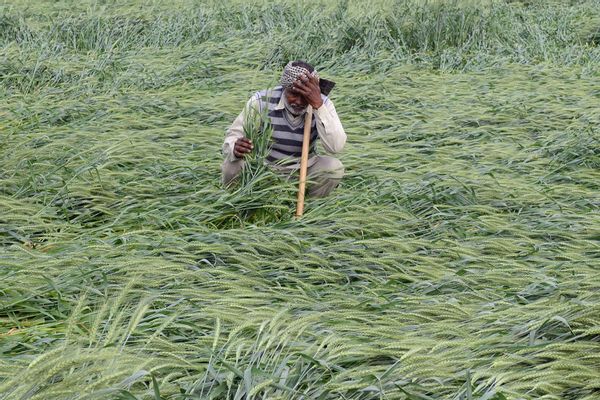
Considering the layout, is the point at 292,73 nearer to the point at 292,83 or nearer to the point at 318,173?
the point at 292,83

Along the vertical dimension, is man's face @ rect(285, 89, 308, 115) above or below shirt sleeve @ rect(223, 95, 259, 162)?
above

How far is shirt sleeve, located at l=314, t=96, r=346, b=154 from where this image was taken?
541 centimetres

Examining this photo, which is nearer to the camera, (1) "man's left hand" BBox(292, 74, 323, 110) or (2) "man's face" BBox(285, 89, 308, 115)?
(1) "man's left hand" BBox(292, 74, 323, 110)

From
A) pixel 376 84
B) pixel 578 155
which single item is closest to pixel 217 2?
pixel 376 84

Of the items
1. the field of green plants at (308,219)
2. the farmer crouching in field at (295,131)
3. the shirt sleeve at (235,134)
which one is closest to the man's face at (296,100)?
the farmer crouching in field at (295,131)

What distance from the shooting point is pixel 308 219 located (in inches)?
191

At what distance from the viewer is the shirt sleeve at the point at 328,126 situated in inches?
213

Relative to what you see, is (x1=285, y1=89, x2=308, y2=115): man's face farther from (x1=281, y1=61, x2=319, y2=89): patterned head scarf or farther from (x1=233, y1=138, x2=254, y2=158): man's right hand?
(x1=233, y1=138, x2=254, y2=158): man's right hand

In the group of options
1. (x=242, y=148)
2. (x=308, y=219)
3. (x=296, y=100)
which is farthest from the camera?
(x=296, y=100)

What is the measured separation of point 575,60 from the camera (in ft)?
31.3

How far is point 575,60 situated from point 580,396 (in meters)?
7.01

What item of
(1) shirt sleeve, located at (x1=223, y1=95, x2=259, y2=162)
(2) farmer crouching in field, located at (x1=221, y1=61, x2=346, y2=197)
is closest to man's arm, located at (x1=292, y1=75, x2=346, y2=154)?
(2) farmer crouching in field, located at (x1=221, y1=61, x2=346, y2=197)

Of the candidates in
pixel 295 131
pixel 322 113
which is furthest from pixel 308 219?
pixel 295 131

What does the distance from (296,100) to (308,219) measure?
0.87m
